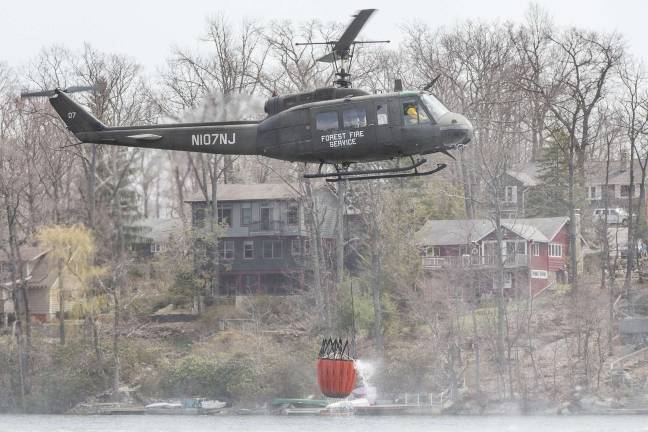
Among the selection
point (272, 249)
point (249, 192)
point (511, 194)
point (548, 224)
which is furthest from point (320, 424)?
point (511, 194)

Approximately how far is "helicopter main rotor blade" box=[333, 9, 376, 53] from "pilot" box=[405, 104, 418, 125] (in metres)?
2.22

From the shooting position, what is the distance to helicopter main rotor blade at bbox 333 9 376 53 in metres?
31.9

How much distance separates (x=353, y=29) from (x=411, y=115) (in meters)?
2.78

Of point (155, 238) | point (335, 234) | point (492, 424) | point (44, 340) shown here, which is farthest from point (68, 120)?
point (155, 238)

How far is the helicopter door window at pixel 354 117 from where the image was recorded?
34.3 meters

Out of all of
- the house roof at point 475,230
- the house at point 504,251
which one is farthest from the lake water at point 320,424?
the house roof at point 475,230

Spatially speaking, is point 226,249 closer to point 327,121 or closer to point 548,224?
point 548,224

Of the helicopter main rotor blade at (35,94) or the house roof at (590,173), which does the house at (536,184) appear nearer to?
the house roof at (590,173)

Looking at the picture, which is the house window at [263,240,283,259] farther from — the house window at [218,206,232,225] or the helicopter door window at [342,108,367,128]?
the helicopter door window at [342,108,367,128]

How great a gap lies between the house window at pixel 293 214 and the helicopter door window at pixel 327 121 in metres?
47.8

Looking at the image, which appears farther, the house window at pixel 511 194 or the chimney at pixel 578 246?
the house window at pixel 511 194

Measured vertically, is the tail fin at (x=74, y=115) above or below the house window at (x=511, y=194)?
above

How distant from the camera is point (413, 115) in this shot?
1347 inches

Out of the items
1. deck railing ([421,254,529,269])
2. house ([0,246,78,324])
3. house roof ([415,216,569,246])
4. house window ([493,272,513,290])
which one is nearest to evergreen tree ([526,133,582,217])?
house roof ([415,216,569,246])
